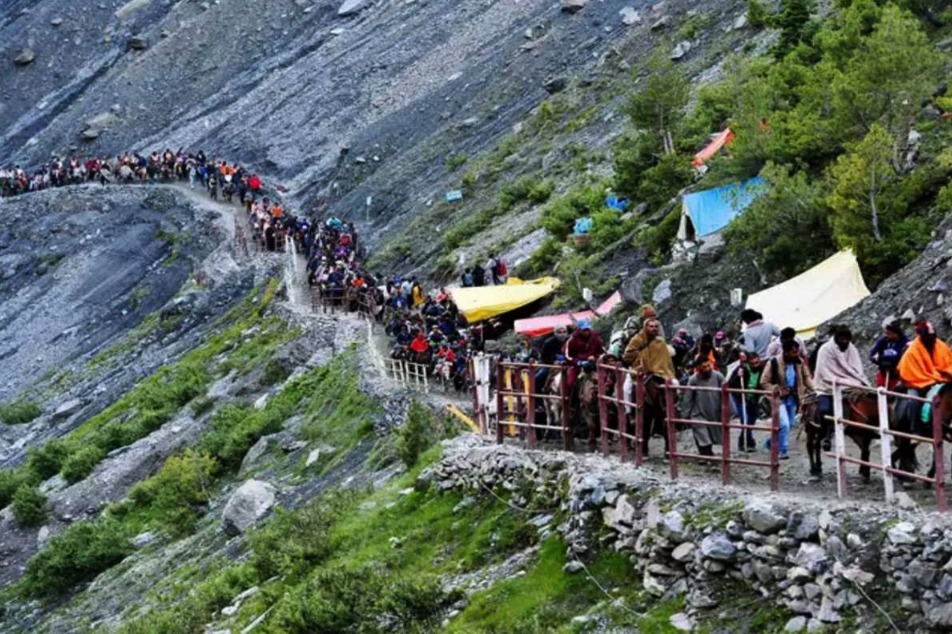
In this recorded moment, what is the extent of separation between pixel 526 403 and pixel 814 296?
8244mm

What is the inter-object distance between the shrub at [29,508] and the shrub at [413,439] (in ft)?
45.4

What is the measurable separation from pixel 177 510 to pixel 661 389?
1617cm

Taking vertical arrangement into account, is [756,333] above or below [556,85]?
below

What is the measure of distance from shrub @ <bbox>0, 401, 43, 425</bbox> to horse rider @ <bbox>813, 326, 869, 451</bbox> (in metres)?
36.8

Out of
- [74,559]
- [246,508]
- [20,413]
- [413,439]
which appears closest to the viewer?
[413,439]

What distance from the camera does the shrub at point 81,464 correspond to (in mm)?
36688

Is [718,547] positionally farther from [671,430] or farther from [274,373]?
[274,373]

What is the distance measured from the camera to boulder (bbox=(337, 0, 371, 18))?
83.0 metres

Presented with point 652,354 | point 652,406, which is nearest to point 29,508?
point 652,406

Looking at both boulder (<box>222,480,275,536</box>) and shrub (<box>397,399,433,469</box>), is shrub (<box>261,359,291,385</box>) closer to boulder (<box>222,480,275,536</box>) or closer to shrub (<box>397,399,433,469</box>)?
boulder (<box>222,480,275,536</box>)

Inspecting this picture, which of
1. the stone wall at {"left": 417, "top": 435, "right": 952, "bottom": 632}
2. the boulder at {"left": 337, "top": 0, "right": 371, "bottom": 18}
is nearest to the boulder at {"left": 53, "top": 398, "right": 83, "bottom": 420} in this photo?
the stone wall at {"left": 417, "top": 435, "right": 952, "bottom": 632}

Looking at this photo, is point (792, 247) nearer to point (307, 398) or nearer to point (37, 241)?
point (307, 398)

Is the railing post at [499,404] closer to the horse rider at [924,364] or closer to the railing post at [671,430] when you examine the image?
the railing post at [671,430]

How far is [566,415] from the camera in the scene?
17.7m
